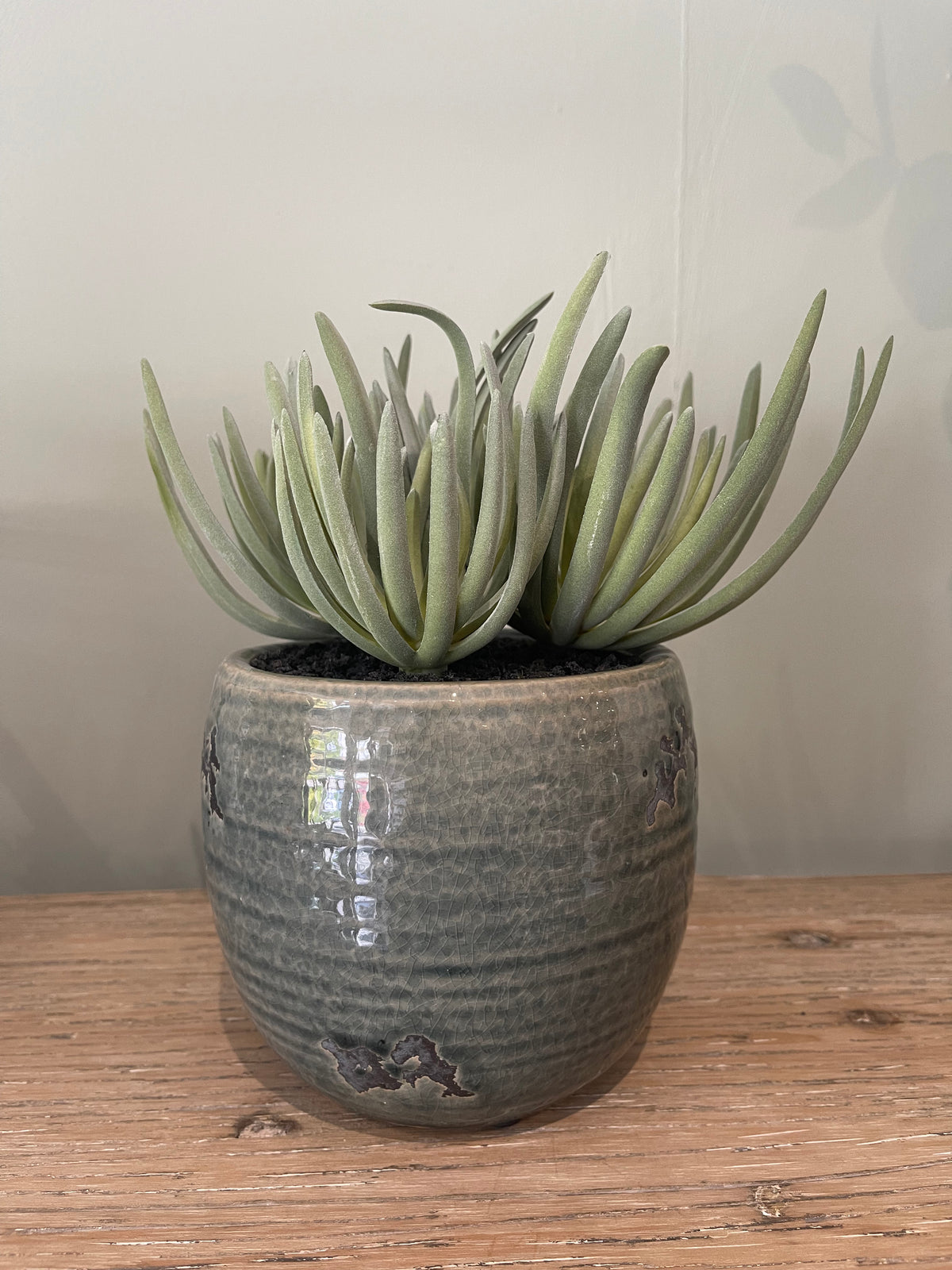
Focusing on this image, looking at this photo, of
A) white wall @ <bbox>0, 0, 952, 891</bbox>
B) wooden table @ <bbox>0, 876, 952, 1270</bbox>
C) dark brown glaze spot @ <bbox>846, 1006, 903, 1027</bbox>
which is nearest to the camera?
wooden table @ <bbox>0, 876, 952, 1270</bbox>

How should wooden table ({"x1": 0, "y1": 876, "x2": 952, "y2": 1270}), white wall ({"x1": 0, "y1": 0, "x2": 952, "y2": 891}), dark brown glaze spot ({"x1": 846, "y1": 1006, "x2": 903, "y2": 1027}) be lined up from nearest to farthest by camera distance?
1. wooden table ({"x1": 0, "y1": 876, "x2": 952, "y2": 1270})
2. dark brown glaze spot ({"x1": 846, "y1": 1006, "x2": 903, "y2": 1027})
3. white wall ({"x1": 0, "y1": 0, "x2": 952, "y2": 891})

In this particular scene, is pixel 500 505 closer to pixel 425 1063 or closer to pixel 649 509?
pixel 649 509

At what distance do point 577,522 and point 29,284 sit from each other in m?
0.39

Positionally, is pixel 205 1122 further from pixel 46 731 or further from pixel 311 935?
pixel 46 731

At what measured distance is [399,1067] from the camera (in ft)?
1.05

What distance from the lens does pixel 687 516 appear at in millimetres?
389

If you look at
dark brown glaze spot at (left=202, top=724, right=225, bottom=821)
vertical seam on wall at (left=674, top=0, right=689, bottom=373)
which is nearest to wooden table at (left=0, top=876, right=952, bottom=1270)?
dark brown glaze spot at (left=202, top=724, right=225, bottom=821)

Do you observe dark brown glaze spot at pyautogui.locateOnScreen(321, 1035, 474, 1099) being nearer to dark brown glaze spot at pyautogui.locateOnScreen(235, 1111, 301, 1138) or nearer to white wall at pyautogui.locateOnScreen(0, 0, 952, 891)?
dark brown glaze spot at pyautogui.locateOnScreen(235, 1111, 301, 1138)

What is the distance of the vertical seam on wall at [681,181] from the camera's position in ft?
1.91

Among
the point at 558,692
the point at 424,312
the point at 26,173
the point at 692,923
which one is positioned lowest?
the point at 692,923

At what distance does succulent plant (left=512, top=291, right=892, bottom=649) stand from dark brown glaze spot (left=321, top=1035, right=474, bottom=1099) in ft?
0.52

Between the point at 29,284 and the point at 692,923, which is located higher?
the point at 29,284

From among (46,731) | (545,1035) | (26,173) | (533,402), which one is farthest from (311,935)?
(26,173)

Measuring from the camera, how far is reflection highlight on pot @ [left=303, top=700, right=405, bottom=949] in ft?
1.01
